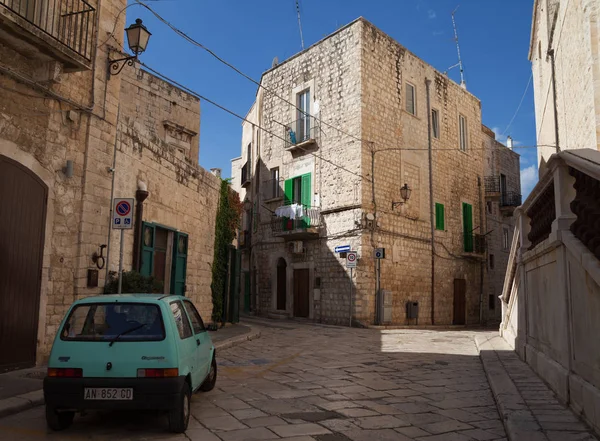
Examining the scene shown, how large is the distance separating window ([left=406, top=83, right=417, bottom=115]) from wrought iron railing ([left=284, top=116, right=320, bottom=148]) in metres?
4.44

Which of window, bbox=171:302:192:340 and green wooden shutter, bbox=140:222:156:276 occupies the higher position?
green wooden shutter, bbox=140:222:156:276

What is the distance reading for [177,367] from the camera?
471cm

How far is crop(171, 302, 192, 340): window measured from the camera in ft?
17.3

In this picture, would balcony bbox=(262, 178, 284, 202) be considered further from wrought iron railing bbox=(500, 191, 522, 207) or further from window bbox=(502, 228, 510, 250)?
window bbox=(502, 228, 510, 250)

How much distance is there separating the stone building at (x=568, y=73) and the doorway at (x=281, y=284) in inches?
481

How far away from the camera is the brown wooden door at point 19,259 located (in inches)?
296

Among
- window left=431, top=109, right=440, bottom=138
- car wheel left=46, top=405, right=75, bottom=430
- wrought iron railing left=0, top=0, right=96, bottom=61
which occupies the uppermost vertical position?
window left=431, top=109, right=440, bottom=138

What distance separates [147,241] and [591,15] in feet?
33.4

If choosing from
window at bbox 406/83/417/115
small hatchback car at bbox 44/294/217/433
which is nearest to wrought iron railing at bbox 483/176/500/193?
window at bbox 406/83/417/115

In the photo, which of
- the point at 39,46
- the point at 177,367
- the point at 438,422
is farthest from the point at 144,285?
the point at 438,422

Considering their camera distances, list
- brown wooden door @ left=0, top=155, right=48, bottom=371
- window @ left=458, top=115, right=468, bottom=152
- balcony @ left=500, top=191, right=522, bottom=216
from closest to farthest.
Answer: brown wooden door @ left=0, top=155, right=48, bottom=371 < window @ left=458, top=115, right=468, bottom=152 < balcony @ left=500, top=191, right=522, bottom=216

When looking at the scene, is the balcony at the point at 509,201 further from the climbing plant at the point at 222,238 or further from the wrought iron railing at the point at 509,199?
the climbing plant at the point at 222,238

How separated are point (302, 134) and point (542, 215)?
56.0 ft

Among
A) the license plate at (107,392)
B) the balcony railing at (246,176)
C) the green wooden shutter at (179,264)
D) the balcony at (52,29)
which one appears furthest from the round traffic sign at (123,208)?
the balcony railing at (246,176)
